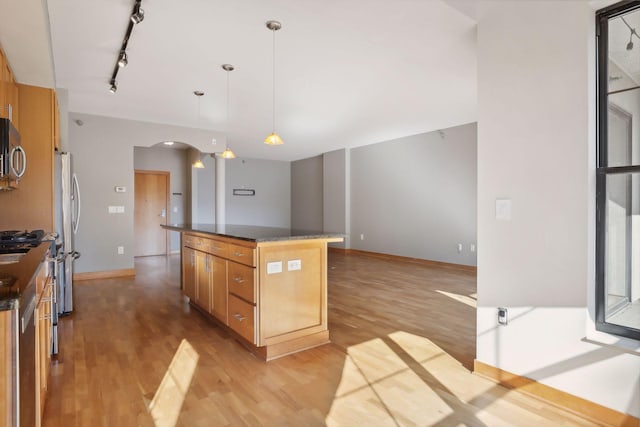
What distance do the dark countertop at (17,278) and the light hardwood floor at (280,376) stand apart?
35.2 inches

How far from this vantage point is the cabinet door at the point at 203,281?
338cm

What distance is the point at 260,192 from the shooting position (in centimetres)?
1054

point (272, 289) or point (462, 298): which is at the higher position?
point (272, 289)

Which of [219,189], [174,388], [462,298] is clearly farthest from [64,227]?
[462,298]

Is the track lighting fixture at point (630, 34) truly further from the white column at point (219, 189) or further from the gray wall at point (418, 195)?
the white column at point (219, 189)

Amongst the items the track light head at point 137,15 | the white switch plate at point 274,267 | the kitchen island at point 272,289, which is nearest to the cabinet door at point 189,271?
the kitchen island at point 272,289

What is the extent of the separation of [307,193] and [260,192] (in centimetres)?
142

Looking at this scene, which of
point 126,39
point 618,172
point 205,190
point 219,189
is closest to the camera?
point 618,172

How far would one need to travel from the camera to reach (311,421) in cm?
186

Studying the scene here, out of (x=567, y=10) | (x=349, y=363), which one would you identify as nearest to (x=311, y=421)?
(x=349, y=363)

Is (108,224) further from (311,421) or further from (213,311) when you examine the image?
(311,421)

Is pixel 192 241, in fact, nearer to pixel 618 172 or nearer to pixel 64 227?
pixel 64 227

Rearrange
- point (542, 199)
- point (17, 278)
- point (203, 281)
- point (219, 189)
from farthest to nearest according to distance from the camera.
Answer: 1. point (219, 189)
2. point (203, 281)
3. point (542, 199)
4. point (17, 278)

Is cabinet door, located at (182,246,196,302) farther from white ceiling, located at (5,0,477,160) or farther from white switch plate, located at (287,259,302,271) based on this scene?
white ceiling, located at (5,0,477,160)
